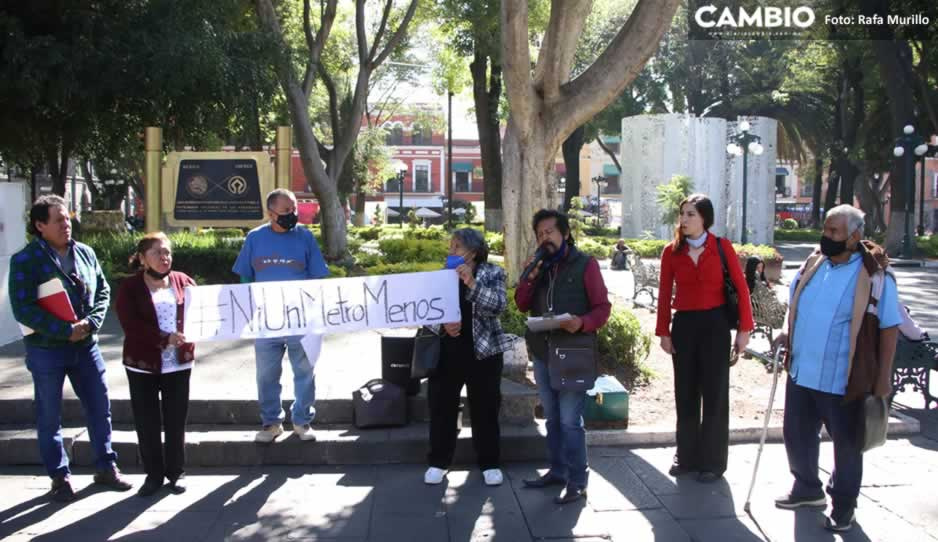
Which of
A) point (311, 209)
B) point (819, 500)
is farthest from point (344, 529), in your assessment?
point (311, 209)

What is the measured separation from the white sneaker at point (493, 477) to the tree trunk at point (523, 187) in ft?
12.5

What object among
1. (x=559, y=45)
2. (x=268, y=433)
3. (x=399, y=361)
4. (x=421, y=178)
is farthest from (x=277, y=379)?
(x=421, y=178)

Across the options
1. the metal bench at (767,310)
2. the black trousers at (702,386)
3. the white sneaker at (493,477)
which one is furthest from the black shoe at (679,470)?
the metal bench at (767,310)

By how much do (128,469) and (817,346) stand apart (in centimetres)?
480

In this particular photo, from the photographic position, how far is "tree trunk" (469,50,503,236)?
25438 millimetres

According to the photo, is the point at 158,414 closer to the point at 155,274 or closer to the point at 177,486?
the point at 177,486

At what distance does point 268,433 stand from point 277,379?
1.36ft

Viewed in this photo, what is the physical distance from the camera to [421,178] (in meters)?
73.4

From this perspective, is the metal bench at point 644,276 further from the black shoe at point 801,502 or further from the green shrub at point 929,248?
the green shrub at point 929,248

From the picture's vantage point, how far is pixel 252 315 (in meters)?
5.90

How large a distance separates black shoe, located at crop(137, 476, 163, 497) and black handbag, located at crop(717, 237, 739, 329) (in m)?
3.94

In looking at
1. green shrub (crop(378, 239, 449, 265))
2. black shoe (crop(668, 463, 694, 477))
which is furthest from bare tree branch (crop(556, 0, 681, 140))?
green shrub (crop(378, 239, 449, 265))

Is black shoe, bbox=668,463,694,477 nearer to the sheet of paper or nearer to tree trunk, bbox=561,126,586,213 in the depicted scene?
the sheet of paper

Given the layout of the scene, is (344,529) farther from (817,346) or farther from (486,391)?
(817,346)
